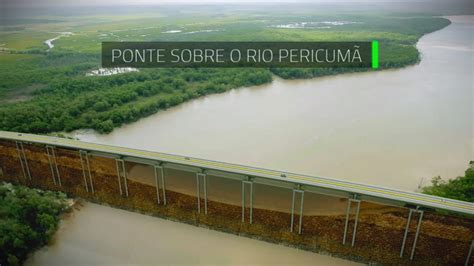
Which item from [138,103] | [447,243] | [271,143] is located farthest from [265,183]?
[138,103]

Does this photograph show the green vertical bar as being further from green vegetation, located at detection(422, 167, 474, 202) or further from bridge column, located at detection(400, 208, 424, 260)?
bridge column, located at detection(400, 208, 424, 260)

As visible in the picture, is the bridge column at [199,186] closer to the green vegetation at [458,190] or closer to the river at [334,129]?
the river at [334,129]

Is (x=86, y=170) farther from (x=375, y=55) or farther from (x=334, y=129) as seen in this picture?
(x=375, y=55)

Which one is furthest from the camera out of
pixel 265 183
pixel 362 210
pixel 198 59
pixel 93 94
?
pixel 198 59

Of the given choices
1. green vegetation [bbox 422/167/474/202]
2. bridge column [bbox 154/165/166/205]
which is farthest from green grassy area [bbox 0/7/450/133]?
green vegetation [bbox 422/167/474/202]

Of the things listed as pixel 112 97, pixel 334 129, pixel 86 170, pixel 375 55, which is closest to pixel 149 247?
pixel 86 170

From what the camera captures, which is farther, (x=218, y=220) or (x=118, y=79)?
(x=118, y=79)

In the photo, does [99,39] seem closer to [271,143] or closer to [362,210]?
[271,143]
